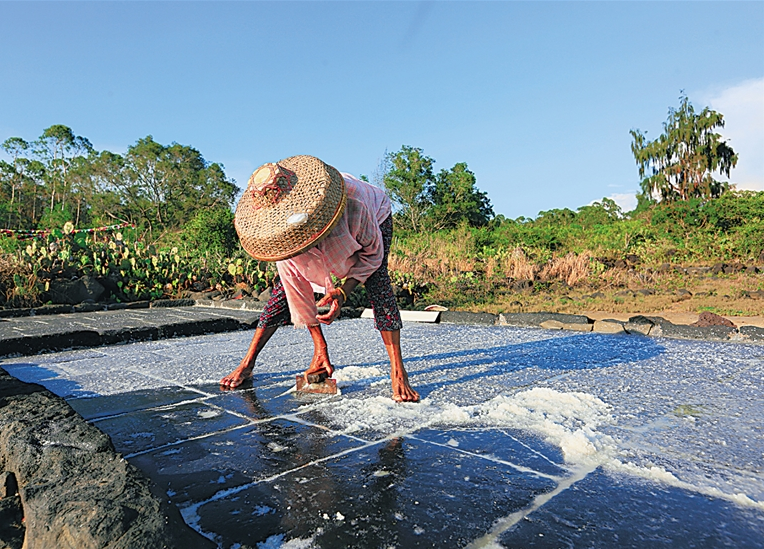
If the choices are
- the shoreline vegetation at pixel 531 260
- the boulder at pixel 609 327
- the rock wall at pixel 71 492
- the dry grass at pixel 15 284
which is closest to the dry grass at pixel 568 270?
the shoreline vegetation at pixel 531 260

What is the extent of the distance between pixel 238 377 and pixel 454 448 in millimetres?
1588

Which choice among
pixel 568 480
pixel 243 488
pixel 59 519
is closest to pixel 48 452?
pixel 59 519

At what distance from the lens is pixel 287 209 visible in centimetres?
224

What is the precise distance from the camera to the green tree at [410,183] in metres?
27.6

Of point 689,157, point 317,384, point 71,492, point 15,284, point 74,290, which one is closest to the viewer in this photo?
point 71,492

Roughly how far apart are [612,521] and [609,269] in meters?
11.0

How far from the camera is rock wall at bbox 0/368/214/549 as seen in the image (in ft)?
3.89

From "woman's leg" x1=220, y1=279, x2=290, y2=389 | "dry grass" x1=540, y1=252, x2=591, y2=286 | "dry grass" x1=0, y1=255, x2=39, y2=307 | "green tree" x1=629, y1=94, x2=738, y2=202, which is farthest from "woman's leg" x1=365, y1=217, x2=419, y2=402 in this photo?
"green tree" x1=629, y1=94, x2=738, y2=202

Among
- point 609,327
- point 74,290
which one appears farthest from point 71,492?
point 74,290

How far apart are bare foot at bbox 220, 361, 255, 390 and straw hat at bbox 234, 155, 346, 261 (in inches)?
45.3

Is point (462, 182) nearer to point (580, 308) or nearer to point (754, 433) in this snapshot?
point (580, 308)

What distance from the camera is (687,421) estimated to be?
96.6 inches

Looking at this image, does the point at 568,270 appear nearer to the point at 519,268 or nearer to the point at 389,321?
the point at 519,268

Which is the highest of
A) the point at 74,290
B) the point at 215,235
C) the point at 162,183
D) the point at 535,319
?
the point at 162,183
